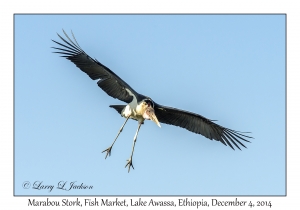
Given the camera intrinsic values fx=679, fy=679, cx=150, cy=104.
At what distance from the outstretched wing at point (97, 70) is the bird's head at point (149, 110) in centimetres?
46

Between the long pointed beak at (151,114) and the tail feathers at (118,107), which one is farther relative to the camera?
the tail feathers at (118,107)

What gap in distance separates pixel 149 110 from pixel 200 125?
2.52 metres

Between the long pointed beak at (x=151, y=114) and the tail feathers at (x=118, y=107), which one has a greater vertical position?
the tail feathers at (x=118, y=107)

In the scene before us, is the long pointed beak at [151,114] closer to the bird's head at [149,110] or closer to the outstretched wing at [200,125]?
the bird's head at [149,110]

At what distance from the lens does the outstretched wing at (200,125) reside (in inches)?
874

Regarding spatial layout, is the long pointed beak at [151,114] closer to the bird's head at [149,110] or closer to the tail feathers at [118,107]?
the bird's head at [149,110]

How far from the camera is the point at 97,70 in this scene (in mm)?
20828

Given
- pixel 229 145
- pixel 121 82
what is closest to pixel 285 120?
pixel 229 145

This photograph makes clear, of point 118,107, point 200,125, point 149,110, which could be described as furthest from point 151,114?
point 200,125

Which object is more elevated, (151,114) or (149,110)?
(149,110)

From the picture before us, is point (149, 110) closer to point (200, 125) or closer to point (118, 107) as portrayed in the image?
point (118, 107)

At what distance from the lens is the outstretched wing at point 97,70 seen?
811 inches

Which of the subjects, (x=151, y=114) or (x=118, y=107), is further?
(x=118, y=107)
